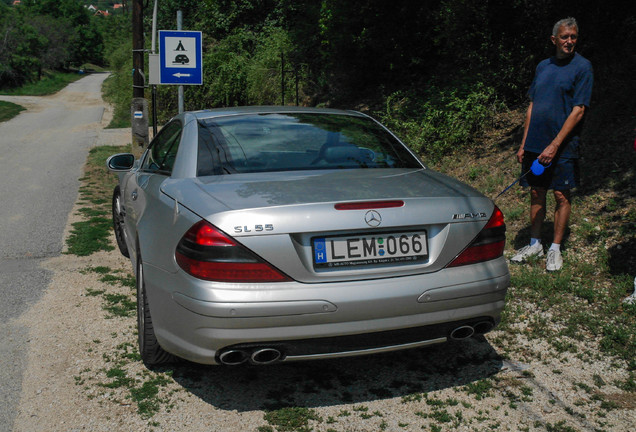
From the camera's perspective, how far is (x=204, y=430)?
3125 mm

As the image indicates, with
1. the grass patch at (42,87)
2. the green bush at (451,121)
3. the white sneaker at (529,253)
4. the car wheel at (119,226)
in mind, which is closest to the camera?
the white sneaker at (529,253)

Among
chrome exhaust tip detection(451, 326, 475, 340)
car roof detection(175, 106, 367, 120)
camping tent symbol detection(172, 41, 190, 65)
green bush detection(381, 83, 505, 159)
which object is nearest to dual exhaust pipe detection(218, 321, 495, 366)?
chrome exhaust tip detection(451, 326, 475, 340)

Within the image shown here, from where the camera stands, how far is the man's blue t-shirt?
515 centimetres

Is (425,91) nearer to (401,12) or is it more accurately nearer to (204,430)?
(401,12)

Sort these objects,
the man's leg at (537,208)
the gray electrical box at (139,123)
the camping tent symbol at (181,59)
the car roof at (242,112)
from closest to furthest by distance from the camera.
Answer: the car roof at (242,112), the man's leg at (537,208), the camping tent symbol at (181,59), the gray electrical box at (139,123)

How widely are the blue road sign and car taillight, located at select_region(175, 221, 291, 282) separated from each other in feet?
31.3

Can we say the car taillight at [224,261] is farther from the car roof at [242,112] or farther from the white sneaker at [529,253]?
the white sneaker at [529,253]

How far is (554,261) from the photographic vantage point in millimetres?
5395

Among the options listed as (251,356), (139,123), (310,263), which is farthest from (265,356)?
(139,123)

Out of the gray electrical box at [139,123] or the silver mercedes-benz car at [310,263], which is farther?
the gray electrical box at [139,123]

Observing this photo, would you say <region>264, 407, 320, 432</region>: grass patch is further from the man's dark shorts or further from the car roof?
the man's dark shorts

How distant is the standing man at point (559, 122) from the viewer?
514 centimetres

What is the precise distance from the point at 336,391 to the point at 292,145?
1481 mm

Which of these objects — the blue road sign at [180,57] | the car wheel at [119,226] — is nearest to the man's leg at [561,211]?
the car wheel at [119,226]
